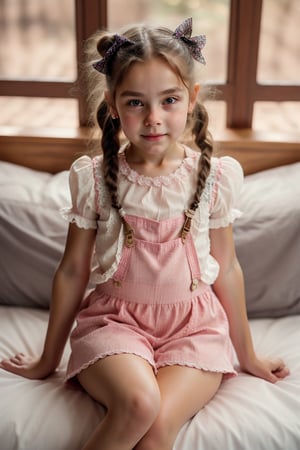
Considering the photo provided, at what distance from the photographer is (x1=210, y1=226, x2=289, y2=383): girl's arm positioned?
1460 millimetres

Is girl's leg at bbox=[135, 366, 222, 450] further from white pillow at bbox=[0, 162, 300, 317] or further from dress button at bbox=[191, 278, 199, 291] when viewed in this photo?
white pillow at bbox=[0, 162, 300, 317]

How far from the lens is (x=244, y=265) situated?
173 cm

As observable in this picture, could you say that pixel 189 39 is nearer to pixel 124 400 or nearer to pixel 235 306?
pixel 235 306

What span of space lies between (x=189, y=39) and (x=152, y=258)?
1.54ft

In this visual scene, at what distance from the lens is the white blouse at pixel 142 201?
4.52 ft

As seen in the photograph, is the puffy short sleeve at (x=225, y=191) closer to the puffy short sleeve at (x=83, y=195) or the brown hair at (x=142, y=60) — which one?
the brown hair at (x=142, y=60)

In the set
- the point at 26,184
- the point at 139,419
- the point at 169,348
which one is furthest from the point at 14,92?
the point at 139,419

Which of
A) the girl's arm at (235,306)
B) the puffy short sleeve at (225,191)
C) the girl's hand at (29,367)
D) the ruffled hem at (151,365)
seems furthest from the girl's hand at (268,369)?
the girl's hand at (29,367)

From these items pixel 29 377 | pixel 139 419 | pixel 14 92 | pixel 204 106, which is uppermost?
pixel 204 106

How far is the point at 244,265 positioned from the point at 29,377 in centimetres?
65

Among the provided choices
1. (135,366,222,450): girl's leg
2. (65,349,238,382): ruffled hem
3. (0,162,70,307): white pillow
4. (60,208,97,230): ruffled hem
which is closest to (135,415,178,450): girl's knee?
(135,366,222,450): girl's leg

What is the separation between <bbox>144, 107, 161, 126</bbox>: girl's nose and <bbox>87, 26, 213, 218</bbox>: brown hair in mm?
89

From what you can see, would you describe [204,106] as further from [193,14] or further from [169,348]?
[193,14]

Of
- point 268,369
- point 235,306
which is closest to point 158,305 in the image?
point 235,306
